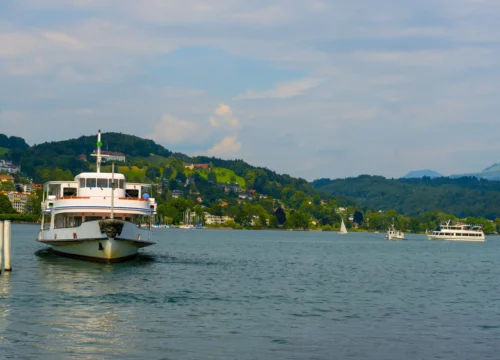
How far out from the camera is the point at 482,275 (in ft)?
268

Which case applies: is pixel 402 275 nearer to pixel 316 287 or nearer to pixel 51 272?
pixel 316 287

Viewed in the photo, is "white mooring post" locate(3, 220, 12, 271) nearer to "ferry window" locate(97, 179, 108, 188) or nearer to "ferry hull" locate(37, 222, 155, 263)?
"ferry hull" locate(37, 222, 155, 263)

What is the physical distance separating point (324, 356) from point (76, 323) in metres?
13.0

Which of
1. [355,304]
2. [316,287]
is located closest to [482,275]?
[316,287]

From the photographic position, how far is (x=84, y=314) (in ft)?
135

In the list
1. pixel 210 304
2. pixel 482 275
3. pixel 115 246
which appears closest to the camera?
pixel 210 304

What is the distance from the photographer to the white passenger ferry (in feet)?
225

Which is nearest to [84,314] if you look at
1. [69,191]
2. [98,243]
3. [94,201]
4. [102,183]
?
[98,243]

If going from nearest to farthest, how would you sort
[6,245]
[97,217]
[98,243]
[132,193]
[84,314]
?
[84,314] < [6,245] < [98,243] < [97,217] < [132,193]

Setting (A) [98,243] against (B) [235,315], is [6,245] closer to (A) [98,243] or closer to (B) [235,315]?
(A) [98,243]

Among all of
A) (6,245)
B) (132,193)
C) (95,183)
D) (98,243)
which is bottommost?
(6,245)

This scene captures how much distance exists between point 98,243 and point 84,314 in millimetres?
28265

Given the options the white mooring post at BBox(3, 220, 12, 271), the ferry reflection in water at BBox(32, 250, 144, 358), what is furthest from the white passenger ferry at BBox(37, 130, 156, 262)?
the white mooring post at BBox(3, 220, 12, 271)

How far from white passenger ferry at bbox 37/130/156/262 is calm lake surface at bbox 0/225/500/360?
207 centimetres
